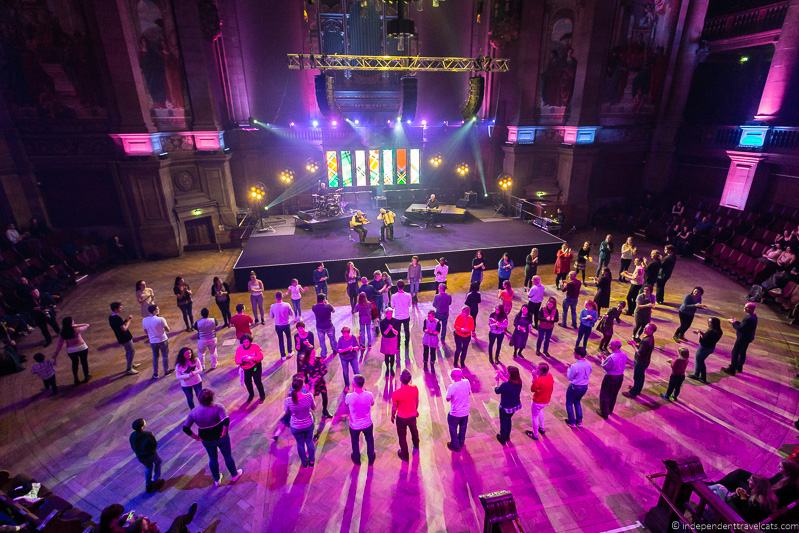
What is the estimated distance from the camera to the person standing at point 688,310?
312 inches

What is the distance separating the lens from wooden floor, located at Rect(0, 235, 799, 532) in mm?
4836

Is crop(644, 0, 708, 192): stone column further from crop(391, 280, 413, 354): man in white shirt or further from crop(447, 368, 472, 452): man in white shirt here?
crop(447, 368, 472, 452): man in white shirt

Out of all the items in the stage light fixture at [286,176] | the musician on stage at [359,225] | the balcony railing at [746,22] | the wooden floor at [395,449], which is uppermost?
the balcony railing at [746,22]

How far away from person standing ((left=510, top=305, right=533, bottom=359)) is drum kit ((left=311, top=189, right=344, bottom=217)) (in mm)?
10707

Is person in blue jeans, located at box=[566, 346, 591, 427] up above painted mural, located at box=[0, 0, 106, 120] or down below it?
below

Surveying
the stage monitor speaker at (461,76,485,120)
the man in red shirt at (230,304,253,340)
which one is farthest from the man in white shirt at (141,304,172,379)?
the stage monitor speaker at (461,76,485,120)

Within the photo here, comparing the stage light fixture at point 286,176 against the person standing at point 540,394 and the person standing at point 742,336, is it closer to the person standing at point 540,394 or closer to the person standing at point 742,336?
the person standing at point 540,394

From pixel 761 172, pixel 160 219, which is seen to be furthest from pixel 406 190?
pixel 761 172

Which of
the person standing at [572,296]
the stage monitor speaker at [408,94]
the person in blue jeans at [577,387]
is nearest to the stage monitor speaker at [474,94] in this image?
the stage monitor speaker at [408,94]

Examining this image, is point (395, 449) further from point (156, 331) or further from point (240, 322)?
point (156, 331)

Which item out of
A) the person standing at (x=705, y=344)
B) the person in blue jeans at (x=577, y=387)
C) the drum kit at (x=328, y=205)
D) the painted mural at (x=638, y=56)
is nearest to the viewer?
the person in blue jeans at (x=577, y=387)

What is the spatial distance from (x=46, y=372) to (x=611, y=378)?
384 inches

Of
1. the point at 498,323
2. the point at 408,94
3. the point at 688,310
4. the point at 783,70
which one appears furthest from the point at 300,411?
the point at 783,70

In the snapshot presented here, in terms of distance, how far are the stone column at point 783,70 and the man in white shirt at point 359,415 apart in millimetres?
17001
